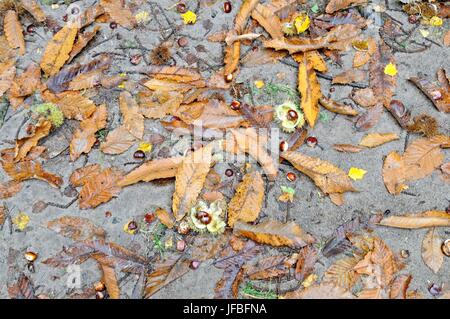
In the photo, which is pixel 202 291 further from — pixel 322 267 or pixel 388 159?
pixel 388 159

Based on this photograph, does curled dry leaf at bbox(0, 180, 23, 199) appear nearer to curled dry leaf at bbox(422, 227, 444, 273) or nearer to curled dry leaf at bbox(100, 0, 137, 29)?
curled dry leaf at bbox(100, 0, 137, 29)

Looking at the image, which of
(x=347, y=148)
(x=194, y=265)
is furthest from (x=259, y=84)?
(x=194, y=265)

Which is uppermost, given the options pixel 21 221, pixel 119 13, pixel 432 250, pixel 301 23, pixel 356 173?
pixel 119 13

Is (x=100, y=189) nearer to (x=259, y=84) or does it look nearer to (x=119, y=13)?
(x=259, y=84)

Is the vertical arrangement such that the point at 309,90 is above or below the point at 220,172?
above

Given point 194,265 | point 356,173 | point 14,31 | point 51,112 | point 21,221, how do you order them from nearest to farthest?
point 194,265 → point 21,221 → point 356,173 → point 51,112 → point 14,31

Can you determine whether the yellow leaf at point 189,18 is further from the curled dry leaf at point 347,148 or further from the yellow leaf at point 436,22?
the yellow leaf at point 436,22

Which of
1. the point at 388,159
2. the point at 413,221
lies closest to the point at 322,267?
the point at 413,221

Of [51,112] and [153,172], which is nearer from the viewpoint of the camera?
[153,172]
